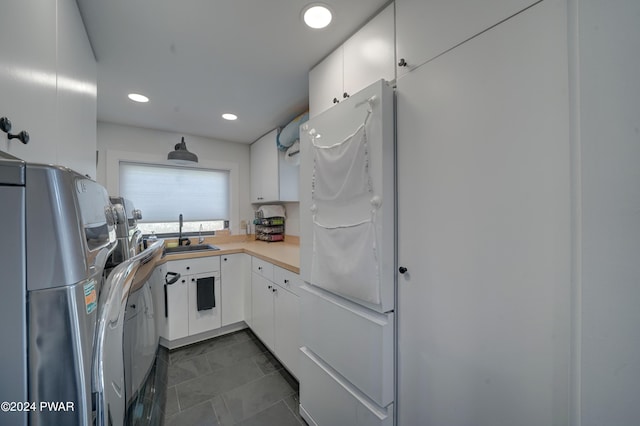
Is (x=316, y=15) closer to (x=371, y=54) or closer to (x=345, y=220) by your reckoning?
(x=371, y=54)

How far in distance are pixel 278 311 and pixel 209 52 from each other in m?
1.87

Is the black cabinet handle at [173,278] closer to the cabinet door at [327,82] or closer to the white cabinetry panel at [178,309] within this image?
the white cabinetry panel at [178,309]

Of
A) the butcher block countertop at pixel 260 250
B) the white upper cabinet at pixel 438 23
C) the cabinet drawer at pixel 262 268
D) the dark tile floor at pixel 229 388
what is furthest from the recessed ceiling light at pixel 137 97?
the dark tile floor at pixel 229 388

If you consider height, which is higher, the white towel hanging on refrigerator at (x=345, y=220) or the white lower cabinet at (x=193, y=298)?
the white towel hanging on refrigerator at (x=345, y=220)

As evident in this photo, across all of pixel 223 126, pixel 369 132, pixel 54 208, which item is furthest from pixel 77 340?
pixel 223 126

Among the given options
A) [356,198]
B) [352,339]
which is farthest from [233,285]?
[356,198]

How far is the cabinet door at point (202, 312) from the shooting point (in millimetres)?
2367

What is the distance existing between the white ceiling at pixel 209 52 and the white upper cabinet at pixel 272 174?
50 cm

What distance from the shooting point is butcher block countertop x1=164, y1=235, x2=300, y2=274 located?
6.22 ft

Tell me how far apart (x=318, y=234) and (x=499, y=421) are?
977 mm

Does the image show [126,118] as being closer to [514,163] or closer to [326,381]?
[326,381]

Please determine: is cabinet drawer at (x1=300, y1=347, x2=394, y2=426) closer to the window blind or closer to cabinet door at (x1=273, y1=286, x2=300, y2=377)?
cabinet door at (x1=273, y1=286, x2=300, y2=377)

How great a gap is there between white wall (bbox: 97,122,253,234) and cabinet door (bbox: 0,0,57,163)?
6.53 feet

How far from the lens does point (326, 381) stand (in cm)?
131
